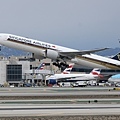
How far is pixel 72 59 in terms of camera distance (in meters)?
81.9

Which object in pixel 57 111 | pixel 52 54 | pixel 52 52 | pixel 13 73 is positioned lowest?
pixel 57 111

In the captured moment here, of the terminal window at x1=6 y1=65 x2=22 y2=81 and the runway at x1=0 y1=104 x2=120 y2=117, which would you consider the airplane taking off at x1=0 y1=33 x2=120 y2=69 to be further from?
the terminal window at x1=6 y1=65 x2=22 y2=81

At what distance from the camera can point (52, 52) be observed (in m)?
78.8

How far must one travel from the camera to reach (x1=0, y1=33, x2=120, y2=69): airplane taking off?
77.8 metres

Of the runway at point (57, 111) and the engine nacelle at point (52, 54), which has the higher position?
the engine nacelle at point (52, 54)

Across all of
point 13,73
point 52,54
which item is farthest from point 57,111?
point 13,73

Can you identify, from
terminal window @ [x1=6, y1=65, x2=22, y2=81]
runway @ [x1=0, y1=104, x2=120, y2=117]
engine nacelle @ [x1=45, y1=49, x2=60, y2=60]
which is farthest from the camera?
terminal window @ [x1=6, y1=65, x2=22, y2=81]

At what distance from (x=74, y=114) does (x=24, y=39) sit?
43.5 meters

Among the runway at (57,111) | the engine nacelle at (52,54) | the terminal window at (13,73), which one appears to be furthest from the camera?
the terminal window at (13,73)

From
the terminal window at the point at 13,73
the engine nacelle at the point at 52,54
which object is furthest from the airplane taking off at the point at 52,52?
the terminal window at the point at 13,73

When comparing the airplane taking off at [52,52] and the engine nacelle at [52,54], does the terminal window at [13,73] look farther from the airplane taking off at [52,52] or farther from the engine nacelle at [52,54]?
the engine nacelle at [52,54]

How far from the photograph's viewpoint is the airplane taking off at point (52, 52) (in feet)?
255

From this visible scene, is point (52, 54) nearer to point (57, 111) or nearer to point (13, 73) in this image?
point (57, 111)

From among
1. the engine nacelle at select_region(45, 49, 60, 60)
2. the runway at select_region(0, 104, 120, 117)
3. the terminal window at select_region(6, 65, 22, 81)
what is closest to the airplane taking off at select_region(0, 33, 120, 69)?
the engine nacelle at select_region(45, 49, 60, 60)
